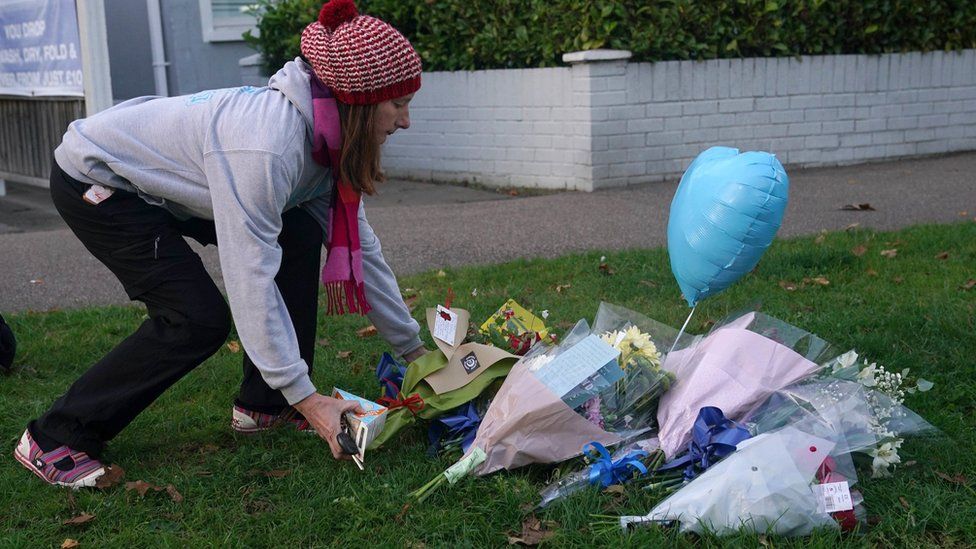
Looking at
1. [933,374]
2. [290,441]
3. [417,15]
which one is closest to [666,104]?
[417,15]

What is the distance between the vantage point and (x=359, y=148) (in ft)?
9.83

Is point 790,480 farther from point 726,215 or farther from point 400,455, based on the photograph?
point 400,455

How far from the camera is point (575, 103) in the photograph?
351 inches

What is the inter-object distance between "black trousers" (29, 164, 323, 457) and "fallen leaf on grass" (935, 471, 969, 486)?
7.23 ft

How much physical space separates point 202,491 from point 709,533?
153 cm

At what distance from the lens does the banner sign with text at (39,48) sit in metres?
9.10

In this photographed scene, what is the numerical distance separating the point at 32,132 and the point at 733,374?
8684 mm

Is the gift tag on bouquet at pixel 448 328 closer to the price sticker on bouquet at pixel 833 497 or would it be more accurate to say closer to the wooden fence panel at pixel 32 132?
the price sticker on bouquet at pixel 833 497

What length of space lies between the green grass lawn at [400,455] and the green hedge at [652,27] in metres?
3.93

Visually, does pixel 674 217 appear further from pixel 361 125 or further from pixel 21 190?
pixel 21 190

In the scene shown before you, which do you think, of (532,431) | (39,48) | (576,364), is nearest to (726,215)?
(576,364)

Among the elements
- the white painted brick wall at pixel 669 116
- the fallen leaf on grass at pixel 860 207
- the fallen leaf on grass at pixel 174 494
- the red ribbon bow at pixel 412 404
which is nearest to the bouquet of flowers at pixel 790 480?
the red ribbon bow at pixel 412 404

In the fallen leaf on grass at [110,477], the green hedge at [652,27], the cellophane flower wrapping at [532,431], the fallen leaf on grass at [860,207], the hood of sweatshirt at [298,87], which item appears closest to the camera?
the hood of sweatshirt at [298,87]

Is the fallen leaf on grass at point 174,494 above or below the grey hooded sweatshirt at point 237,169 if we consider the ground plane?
below
